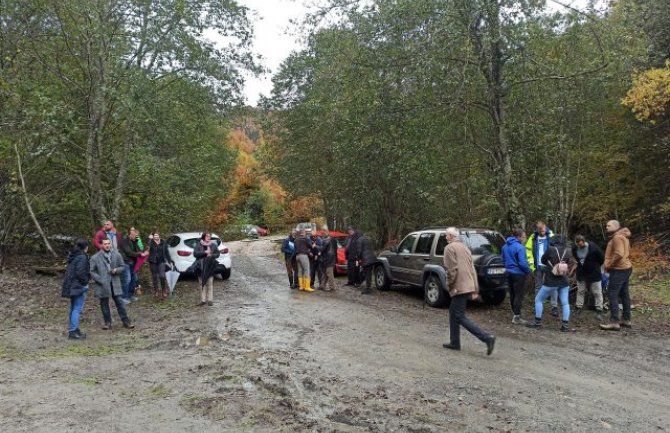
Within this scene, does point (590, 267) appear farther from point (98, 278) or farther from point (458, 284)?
point (98, 278)

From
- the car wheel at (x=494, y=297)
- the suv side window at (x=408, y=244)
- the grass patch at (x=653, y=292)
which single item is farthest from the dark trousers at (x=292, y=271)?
the grass patch at (x=653, y=292)

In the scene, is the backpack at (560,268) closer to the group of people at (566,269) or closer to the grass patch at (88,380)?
the group of people at (566,269)

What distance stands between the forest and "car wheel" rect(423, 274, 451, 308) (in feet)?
6.87

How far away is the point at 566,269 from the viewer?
8422 mm

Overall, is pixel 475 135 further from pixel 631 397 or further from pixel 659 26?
pixel 631 397

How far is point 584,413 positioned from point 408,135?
7.83 m

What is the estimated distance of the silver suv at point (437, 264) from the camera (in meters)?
9.98

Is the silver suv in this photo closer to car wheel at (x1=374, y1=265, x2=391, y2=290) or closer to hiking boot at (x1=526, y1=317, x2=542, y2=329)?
car wheel at (x1=374, y1=265, x2=391, y2=290)

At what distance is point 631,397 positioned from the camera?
17.7 feet

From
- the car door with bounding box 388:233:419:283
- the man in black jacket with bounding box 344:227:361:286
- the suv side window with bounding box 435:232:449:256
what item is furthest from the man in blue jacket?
the man in black jacket with bounding box 344:227:361:286

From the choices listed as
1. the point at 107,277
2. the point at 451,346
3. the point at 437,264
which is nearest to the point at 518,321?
the point at 437,264

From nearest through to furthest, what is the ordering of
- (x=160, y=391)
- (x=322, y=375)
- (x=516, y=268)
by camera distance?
1. (x=160, y=391)
2. (x=322, y=375)
3. (x=516, y=268)

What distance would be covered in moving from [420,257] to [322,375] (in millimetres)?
6124

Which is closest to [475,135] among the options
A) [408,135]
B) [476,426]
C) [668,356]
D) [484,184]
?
[484,184]
